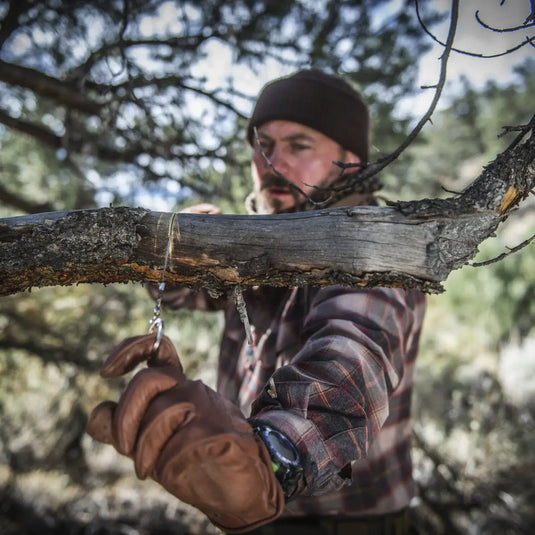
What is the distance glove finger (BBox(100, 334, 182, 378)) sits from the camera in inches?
39.8


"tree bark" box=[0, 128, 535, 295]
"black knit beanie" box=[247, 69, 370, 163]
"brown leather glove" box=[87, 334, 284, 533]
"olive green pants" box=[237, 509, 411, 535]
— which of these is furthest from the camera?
"black knit beanie" box=[247, 69, 370, 163]

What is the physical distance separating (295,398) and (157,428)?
0.40 meters

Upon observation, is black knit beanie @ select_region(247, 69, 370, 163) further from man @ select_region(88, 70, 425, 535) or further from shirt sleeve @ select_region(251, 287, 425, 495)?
shirt sleeve @ select_region(251, 287, 425, 495)

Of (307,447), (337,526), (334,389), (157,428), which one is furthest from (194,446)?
(337,526)

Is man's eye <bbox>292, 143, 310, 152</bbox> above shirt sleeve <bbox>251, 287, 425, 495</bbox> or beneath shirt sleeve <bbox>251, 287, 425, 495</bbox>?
above

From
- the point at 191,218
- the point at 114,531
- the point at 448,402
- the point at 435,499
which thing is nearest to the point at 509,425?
the point at 448,402

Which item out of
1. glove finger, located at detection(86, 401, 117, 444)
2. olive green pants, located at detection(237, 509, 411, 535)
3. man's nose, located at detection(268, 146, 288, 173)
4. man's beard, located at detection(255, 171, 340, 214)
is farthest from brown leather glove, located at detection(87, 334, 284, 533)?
man's nose, located at detection(268, 146, 288, 173)

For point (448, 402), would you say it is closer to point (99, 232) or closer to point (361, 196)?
point (361, 196)

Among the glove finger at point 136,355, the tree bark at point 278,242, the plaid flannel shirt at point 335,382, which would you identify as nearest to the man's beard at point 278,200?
the plaid flannel shirt at point 335,382

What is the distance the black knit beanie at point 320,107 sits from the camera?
2.42 m

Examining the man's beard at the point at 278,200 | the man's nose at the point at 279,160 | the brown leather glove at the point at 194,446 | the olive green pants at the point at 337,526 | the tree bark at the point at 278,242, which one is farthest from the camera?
the man's nose at the point at 279,160

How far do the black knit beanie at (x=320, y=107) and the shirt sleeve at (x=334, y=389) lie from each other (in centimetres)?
Result: 133

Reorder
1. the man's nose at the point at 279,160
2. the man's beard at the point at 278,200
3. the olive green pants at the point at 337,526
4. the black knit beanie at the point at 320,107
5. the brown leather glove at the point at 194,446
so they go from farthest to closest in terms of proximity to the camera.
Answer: the black knit beanie at the point at 320,107 < the man's nose at the point at 279,160 < the man's beard at the point at 278,200 < the olive green pants at the point at 337,526 < the brown leather glove at the point at 194,446

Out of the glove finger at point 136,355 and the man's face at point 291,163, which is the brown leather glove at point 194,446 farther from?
the man's face at point 291,163
